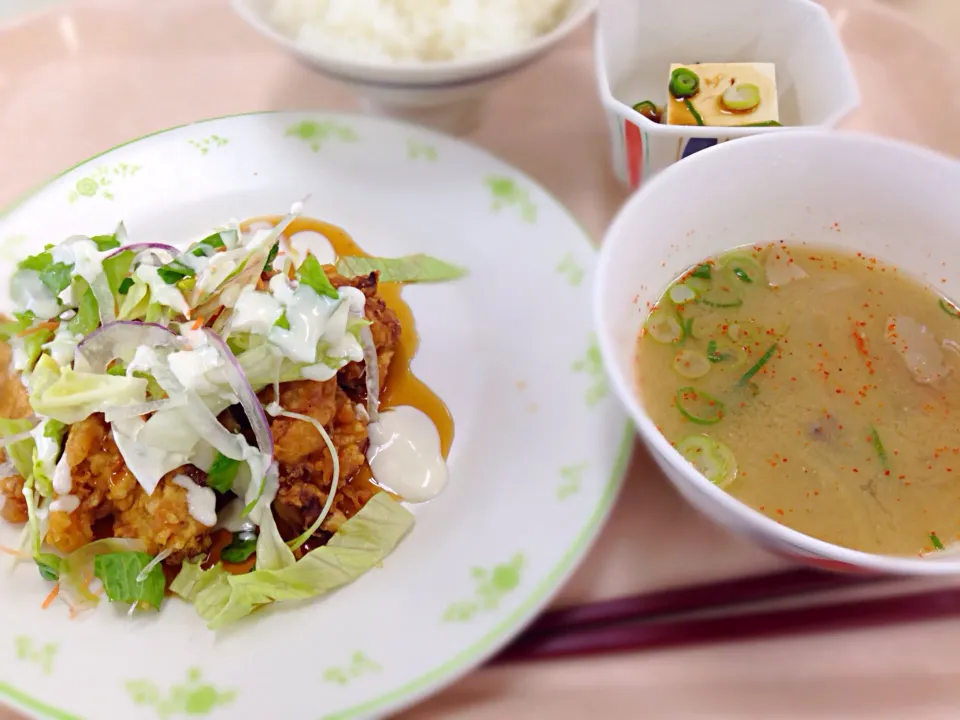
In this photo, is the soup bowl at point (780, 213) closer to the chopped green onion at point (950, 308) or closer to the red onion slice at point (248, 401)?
the chopped green onion at point (950, 308)

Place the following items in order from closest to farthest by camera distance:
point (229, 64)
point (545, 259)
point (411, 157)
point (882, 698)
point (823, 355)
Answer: point (882, 698), point (823, 355), point (545, 259), point (411, 157), point (229, 64)

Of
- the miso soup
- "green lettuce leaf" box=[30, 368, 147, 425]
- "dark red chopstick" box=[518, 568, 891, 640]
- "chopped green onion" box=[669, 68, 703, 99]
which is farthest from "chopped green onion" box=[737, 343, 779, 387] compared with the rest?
"green lettuce leaf" box=[30, 368, 147, 425]

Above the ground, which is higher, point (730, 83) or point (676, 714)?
point (730, 83)

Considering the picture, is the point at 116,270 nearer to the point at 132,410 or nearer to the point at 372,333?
the point at 132,410

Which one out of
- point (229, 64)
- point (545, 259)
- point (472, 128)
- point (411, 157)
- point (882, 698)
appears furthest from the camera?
point (229, 64)

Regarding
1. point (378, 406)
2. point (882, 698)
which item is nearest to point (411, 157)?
point (378, 406)

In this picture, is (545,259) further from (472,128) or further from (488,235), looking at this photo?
(472,128)
